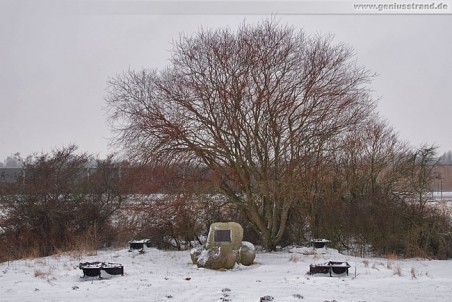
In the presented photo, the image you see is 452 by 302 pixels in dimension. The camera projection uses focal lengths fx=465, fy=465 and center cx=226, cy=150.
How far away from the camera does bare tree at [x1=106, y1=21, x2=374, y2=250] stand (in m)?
13.9

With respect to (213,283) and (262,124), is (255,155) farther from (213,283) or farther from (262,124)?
(213,283)

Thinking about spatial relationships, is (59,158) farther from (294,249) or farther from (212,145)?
(294,249)

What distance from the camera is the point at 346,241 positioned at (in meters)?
16.0

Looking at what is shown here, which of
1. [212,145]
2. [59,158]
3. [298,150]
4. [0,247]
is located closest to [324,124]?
[298,150]

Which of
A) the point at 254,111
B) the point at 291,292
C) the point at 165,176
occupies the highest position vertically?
the point at 254,111

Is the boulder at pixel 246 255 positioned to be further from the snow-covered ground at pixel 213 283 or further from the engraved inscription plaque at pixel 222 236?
the engraved inscription plaque at pixel 222 236

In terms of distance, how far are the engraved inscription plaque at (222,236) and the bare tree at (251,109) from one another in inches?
103

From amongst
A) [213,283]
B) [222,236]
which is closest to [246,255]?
[222,236]

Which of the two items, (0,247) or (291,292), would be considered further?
(0,247)

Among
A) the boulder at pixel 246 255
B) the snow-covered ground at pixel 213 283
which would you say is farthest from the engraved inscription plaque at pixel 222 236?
the snow-covered ground at pixel 213 283

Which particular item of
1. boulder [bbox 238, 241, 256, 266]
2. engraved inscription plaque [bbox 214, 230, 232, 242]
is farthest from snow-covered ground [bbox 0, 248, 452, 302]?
engraved inscription plaque [bbox 214, 230, 232, 242]

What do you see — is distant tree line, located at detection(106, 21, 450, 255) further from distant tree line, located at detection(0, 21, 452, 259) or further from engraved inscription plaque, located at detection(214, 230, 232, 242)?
engraved inscription plaque, located at detection(214, 230, 232, 242)

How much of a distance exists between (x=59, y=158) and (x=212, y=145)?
7.26 metres

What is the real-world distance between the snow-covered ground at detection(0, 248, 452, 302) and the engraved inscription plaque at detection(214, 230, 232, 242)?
0.81 meters
